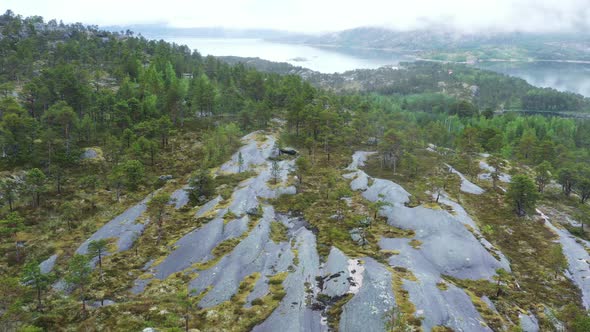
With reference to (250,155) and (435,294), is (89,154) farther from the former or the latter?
(435,294)

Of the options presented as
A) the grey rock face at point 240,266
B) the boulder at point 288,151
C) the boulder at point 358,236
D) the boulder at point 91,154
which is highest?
the boulder at point 288,151

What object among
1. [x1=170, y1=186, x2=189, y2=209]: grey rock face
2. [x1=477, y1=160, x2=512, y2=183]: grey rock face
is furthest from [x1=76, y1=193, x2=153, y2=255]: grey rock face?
[x1=477, y1=160, x2=512, y2=183]: grey rock face

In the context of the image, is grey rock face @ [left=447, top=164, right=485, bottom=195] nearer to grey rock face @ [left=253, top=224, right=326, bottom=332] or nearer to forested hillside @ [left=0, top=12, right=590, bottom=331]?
forested hillside @ [left=0, top=12, right=590, bottom=331]

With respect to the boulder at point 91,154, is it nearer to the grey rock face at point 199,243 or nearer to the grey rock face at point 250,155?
the grey rock face at point 250,155

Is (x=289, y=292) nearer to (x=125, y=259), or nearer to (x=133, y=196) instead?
(x=125, y=259)

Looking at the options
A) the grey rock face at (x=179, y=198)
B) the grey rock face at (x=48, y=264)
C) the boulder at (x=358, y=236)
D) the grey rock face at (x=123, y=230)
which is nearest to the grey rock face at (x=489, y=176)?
the boulder at (x=358, y=236)

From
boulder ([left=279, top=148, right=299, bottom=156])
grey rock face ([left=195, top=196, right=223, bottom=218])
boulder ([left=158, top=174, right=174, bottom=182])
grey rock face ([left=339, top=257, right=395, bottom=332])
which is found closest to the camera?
grey rock face ([left=339, top=257, right=395, bottom=332])

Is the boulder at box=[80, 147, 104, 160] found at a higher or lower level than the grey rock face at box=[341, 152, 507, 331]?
higher

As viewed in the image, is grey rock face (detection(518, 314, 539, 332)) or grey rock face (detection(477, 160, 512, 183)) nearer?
grey rock face (detection(518, 314, 539, 332))

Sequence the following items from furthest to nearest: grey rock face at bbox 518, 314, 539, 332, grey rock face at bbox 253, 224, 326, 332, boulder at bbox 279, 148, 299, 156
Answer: boulder at bbox 279, 148, 299, 156 → grey rock face at bbox 518, 314, 539, 332 → grey rock face at bbox 253, 224, 326, 332
